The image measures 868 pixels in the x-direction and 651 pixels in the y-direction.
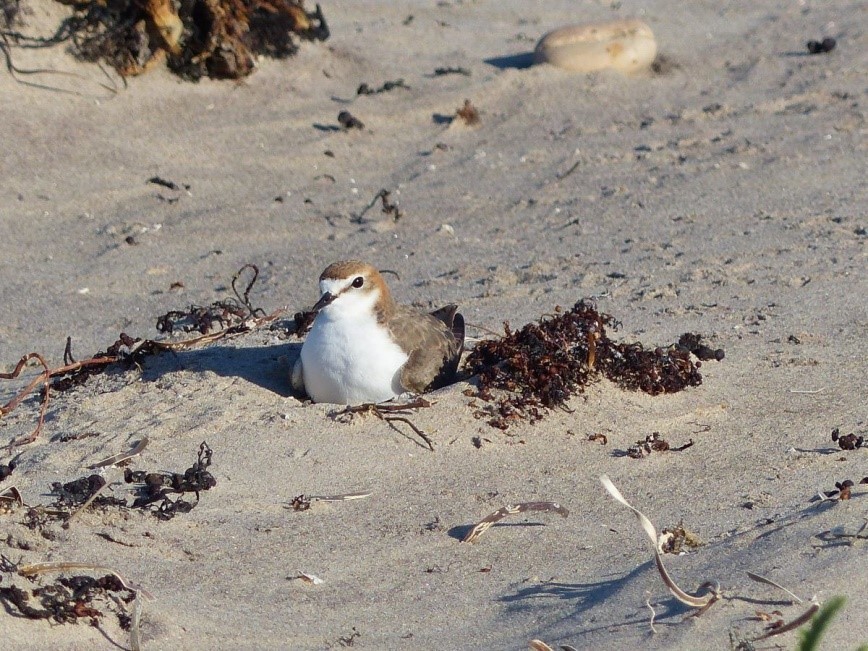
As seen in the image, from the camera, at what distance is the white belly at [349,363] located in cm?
562

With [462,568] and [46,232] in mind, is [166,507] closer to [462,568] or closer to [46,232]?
[462,568]

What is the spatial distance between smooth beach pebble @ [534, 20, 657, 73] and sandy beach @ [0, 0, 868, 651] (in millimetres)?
171

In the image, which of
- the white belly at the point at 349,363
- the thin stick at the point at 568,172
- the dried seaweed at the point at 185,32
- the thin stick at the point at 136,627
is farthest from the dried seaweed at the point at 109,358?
the dried seaweed at the point at 185,32

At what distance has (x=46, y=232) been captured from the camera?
8719mm

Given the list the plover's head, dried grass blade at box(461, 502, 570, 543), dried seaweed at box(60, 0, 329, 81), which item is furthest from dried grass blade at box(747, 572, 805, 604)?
dried seaweed at box(60, 0, 329, 81)

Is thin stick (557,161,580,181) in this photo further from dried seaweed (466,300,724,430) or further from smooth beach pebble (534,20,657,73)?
dried seaweed (466,300,724,430)

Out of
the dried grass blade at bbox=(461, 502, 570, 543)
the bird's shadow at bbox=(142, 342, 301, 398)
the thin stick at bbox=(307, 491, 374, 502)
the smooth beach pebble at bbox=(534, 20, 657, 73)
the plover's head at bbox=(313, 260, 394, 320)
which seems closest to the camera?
the dried grass blade at bbox=(461, 502, 570, 543)

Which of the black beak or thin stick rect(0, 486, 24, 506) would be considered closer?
thin stick rect(0, 486, 24, 506)

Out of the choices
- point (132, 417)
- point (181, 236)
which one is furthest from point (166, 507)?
point (181, 236)

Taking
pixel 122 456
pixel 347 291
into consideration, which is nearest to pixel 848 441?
pixel 347 291

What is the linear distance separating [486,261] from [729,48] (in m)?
5.31

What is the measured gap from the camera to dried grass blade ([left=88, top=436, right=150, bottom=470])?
196 inches

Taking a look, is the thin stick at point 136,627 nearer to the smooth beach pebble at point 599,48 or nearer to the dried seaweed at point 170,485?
the dried seaweed at point 170,485

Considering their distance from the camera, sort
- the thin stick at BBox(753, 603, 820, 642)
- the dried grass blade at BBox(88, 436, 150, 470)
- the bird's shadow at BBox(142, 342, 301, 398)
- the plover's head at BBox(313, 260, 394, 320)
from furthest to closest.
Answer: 1. the bird's shadow at BBox(142, 342, 301, 398)
2. the plover's head at BBox(313, 260, 394, 320)
3. the dried grass blade at BBox(88, 436, 150, 470)
4. the thin stick at BBox(753, 603, 820, 642)
